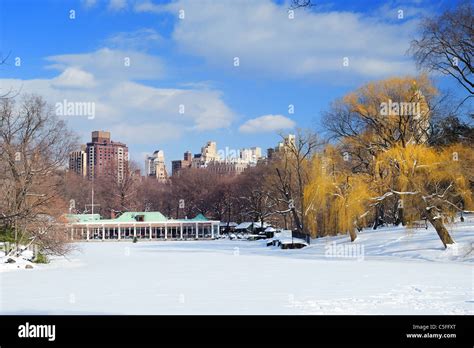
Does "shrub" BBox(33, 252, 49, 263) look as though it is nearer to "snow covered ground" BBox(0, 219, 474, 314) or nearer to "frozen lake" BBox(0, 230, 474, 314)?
"snow covered ground" BBox(0, 219, 474, 314)

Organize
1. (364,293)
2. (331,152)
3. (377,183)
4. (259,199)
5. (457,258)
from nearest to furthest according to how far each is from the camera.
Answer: (364,293) → (457,258) → (377,183) → (331,152) → (259,199)

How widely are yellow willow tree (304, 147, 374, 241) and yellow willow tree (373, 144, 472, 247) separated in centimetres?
192

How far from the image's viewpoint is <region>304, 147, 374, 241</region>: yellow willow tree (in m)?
30.6

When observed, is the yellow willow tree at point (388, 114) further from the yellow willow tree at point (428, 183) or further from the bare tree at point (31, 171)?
the bare tree at point (31, 171)

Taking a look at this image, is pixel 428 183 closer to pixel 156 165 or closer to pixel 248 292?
pixel 248 292

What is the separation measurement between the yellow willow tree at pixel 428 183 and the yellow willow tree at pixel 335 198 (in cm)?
192

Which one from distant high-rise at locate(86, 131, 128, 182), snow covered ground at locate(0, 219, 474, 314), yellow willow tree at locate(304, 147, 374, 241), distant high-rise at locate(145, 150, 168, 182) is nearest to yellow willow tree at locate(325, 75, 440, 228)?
yellow willow tree at locate(304, 147, 374, 241)

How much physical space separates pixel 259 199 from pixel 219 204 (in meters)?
13.7

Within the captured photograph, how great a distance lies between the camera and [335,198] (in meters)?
35.3

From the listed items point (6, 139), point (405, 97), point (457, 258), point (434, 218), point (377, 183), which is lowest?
point (457, 258)

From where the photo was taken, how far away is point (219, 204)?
83125mm
